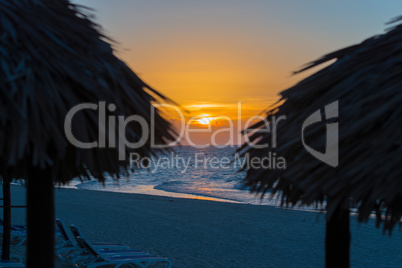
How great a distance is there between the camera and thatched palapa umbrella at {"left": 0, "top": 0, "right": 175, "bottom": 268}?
245 centimetres

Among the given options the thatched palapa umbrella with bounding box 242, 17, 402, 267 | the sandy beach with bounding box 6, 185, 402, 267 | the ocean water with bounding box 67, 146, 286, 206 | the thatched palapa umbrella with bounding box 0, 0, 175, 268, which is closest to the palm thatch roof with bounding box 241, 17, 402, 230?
the thatched palapa umbrella with bounding box 242, 17, 402, 267

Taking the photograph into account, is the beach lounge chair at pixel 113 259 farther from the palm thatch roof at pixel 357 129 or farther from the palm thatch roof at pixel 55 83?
the palm thatch roof at pixel 357 129

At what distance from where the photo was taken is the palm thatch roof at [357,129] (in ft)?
7.32

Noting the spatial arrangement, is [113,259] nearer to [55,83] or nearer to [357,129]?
[55,83]

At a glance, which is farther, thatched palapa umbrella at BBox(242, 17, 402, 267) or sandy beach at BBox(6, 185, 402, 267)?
sandy beach at BBox(6, 185, 402, 267)

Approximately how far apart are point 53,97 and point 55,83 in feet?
0.48

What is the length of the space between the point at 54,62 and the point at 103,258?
379 cm

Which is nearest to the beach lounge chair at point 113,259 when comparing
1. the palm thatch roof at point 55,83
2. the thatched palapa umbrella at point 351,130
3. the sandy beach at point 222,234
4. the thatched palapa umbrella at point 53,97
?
the sandy beach at point 222,234

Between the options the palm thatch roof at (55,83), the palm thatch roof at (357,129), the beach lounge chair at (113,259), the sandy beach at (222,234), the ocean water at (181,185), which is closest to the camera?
the palm thatch roof at (357,129)

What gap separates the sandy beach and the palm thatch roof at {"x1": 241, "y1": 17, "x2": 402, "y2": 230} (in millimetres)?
4066

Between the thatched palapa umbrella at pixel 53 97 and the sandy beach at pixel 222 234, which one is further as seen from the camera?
the sandy beach at pixel 222 234

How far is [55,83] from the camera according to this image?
2.65m

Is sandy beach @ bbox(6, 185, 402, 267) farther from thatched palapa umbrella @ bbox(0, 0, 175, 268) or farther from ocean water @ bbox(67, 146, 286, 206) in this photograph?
thatched palapa umbrella @ bbox(0, 0, 175, 268)

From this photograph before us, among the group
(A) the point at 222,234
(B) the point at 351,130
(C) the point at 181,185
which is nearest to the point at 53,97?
(B) the point at 351,130
